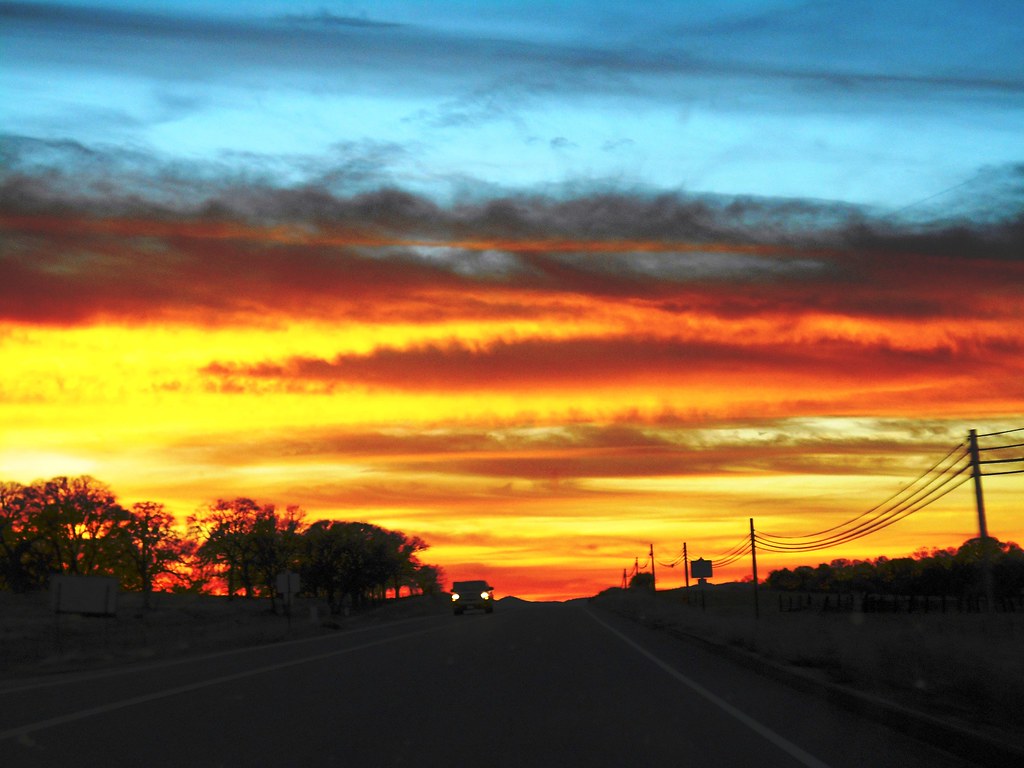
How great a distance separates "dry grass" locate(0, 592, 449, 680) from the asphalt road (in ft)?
33.1

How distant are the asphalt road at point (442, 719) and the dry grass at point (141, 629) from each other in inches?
398

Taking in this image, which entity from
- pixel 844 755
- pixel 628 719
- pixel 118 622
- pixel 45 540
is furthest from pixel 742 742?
pixel 45 540

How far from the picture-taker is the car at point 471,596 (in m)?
71.0

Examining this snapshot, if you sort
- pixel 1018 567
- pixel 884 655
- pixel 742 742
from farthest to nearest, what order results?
1. pixel 1018 567
2. pixel 884 655
3. pixel 742 742

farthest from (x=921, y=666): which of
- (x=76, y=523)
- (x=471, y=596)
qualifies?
(x=76, y=523)

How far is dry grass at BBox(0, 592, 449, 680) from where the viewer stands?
33125 millimetres

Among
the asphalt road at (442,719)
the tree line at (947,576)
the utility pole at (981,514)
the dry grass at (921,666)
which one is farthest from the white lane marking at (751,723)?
the tree line at (947,576)

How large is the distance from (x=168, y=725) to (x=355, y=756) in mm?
3484

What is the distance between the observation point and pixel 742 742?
10609mm

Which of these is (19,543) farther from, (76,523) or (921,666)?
(921,666)

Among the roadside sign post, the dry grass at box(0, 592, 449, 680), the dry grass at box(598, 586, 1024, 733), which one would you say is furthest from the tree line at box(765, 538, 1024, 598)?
the dry grass at box(598, 586, 1024, 733)

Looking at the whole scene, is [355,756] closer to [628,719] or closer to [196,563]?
[628,719]

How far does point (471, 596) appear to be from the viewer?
71688 millimetres

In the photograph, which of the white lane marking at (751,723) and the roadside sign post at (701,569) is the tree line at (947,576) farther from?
the white lane marking at (751,723)
